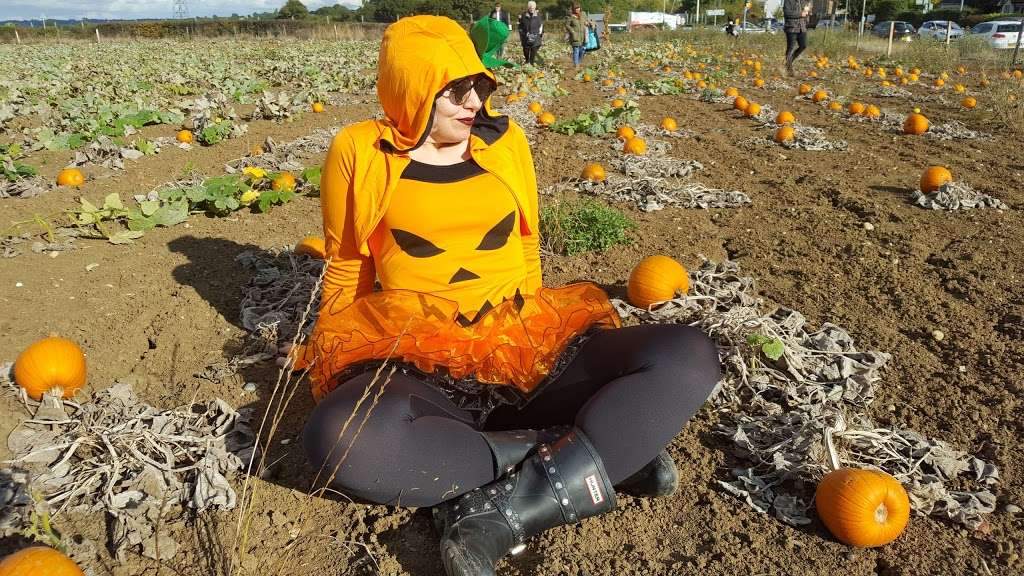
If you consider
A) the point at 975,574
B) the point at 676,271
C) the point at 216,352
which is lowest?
the point at 975,574

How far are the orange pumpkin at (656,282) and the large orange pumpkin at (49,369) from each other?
2.79 metres

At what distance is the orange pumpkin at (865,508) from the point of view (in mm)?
2025

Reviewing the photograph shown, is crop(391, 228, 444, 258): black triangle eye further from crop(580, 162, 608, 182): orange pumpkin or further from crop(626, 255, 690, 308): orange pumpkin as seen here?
crop(580, 162, 608, 182): orange pumpkin

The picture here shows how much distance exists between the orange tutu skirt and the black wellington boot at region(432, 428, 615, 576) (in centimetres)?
39

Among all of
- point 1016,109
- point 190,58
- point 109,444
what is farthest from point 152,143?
point 190,58

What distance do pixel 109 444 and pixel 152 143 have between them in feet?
19.6

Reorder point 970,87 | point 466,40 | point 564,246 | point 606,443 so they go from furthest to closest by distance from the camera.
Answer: point 970,87 → point 564,246 → point 466,40 → point 606,443

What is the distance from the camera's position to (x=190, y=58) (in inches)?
737

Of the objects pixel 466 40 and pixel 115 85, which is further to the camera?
pixel 115 85

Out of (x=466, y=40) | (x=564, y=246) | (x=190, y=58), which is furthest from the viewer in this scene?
(x=190, y=58)

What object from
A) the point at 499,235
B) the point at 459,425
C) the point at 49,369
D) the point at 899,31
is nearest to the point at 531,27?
the point at 499,235

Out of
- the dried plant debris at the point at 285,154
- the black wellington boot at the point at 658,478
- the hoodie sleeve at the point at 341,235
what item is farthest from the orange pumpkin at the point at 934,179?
the dried plant debris at the point at 285,154

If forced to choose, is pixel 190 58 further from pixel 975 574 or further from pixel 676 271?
pixel 975 574

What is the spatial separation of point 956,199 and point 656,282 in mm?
3223
